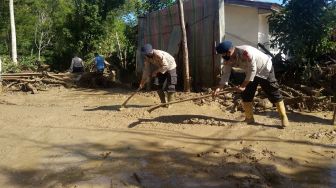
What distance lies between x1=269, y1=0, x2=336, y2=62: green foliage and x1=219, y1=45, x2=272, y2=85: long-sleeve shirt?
363 cm

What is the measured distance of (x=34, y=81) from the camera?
1450 cm

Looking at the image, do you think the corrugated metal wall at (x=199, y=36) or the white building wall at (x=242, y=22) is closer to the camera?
the corrugated metal wall at (x=199, y=36)

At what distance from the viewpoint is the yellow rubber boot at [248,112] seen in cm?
723

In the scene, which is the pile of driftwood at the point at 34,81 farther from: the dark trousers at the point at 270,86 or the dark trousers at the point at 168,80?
the dark trousers at the point at 270,86

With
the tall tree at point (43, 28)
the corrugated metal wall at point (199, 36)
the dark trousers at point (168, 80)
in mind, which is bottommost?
the dark trousers at point (168, 80)

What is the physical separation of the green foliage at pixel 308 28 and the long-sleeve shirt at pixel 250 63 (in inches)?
143

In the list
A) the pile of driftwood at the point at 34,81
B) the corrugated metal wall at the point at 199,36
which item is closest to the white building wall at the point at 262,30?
the corrugated metal wall at the point at 199,36

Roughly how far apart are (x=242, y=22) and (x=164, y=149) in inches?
362

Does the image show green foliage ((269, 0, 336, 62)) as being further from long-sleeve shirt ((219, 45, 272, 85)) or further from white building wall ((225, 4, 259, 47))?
long-sleeve shirt ((219, 45, 272, 85))

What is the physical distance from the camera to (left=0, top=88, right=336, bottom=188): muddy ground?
4715 millimetres

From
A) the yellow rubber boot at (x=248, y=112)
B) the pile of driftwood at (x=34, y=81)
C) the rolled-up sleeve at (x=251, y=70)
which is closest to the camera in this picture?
the rolled-up sleeve at (x=251, y=70)

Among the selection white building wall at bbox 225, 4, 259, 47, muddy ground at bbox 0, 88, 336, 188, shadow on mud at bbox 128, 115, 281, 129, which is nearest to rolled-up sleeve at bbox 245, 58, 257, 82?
muddy ground at bbox 0, 88, 336, 188

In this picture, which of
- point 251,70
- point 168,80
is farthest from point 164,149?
point 168,80

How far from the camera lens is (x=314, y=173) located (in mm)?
4852
